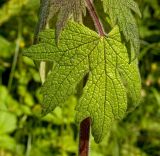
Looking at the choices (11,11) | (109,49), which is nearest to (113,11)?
(109,49)

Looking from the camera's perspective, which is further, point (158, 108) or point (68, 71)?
point (158, 108)

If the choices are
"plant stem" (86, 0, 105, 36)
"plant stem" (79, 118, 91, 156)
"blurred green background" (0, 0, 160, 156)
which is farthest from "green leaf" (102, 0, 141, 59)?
"blurred green background" (0, 0, 160, 156)

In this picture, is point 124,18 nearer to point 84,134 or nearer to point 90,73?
point 90,73

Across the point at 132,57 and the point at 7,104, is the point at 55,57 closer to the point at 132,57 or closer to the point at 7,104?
the point at 132,57

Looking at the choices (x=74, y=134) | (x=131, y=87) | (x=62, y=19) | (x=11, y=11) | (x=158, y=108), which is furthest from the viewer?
(x=11, y=11)

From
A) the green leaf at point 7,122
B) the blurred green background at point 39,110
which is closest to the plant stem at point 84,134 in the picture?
the blurred green background at point 39,110

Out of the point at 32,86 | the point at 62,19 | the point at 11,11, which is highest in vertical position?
the point at 11,11

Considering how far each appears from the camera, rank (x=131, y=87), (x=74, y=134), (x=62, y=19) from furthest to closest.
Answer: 1. (x=74, y=134)
2. (x=131, y=87)
3. (x=62, y=19)
